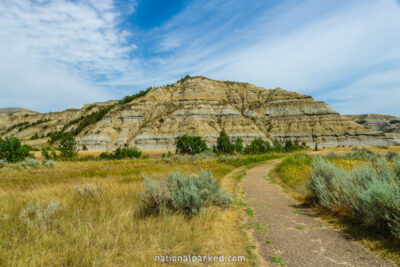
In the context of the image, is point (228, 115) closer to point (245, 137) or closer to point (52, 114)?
point (245, 137)

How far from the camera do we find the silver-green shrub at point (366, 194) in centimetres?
348

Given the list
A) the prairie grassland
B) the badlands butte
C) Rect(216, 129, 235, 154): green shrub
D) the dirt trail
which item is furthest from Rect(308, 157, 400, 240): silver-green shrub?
the badlands butte

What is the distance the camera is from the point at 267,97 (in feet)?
328

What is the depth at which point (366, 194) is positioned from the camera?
4.00 metres

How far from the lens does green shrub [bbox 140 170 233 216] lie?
4.87 metres

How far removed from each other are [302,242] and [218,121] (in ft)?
265

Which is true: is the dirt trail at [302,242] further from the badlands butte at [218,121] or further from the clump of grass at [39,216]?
the badlands butte at [218,121]

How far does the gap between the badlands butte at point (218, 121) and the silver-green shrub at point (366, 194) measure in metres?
66.1

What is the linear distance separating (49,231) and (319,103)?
98.8 metres

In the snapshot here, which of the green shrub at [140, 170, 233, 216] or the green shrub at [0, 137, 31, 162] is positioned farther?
the green shrub at [0, 137, 31, 162]

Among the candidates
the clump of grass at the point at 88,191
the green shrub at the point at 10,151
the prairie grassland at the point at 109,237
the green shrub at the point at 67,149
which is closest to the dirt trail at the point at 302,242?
the prairie grassland at the point at 109,237

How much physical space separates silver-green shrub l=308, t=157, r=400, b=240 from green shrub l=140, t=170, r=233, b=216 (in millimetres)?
3041

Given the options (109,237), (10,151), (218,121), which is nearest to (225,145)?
(218,121)

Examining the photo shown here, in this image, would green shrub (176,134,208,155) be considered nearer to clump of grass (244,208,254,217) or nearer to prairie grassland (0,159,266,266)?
clump of grass (244,208,254,217)
